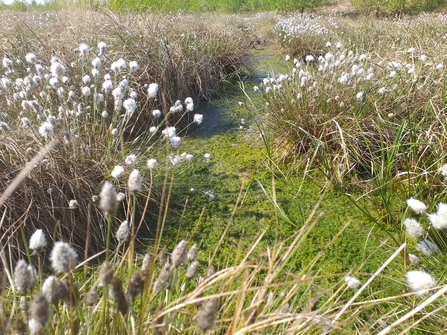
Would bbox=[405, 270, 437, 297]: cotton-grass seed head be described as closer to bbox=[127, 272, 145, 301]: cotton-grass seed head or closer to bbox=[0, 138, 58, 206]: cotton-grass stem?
bbox=[127, 272, 145, 301]: cotton-grass seed head

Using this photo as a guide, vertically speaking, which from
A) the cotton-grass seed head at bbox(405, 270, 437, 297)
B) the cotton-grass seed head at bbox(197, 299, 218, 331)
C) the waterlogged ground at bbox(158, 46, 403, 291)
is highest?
the cotton-grass seed head at bbox(197, 299, 218, 331)

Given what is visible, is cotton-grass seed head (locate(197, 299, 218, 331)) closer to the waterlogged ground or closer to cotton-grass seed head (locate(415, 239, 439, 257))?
Answer: the waterlogged ground

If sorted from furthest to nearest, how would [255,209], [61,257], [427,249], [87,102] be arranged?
[87,102] → [255,209] → [427,249] → [61,257]

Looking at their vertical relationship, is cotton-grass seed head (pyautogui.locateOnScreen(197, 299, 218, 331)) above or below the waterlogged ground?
above

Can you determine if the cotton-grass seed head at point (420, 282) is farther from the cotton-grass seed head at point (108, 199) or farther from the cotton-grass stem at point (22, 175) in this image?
the cotton-grass stem at point (22, 175)

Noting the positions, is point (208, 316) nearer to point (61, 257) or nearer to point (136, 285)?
point (136, 285)

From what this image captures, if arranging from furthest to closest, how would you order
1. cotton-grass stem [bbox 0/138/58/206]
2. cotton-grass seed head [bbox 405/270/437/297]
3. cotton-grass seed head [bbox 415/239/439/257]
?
1. cotton-grass seed head [bbox 415/239/439/257]
2. cotton-grass seed head [bbox 405/270/437/297]
3. cotton-grass stem [bbox 0/138/58/206]

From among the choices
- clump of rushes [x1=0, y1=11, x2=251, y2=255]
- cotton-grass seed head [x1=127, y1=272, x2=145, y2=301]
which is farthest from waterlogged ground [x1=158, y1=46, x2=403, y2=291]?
cotton-grass seed head [x1=127, y1=272, x2=145, y2=301]

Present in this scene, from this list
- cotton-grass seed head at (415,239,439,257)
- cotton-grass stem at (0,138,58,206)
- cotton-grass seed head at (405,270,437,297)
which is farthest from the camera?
cotton-grass seed head at (415,239,439,257)

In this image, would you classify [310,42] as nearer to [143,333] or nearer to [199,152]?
[199,152]

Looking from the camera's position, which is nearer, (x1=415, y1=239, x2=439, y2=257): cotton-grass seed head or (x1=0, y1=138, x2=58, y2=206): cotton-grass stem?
(x1=0, y1=138, x2=58, y2=206): cotton-grass stem

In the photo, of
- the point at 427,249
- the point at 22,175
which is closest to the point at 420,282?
the point at 427,249

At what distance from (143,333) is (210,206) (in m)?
1.22

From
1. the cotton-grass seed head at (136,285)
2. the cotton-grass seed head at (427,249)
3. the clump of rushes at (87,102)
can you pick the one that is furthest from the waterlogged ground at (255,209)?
the cotton-grass seed head at (136,285)
